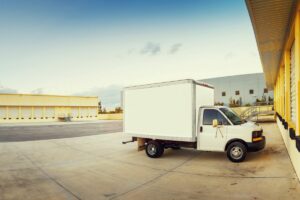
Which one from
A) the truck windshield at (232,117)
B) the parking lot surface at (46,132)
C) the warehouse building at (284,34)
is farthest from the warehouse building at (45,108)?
the warehouse building at (284,34)

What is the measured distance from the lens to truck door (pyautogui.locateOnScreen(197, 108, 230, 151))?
8703 millimetres

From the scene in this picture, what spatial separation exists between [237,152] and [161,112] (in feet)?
10.6

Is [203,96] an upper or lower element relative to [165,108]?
upper

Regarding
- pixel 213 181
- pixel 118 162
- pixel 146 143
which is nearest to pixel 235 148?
pixel 213 181

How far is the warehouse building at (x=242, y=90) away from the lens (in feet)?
141

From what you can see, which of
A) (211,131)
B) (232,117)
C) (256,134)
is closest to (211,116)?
(211,131)

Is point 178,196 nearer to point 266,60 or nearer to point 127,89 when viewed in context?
point 127,89

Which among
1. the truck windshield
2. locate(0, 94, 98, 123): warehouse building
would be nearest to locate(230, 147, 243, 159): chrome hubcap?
the truck windshield

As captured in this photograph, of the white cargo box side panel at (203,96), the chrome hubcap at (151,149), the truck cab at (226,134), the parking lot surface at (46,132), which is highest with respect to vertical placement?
the white cargo box side panel at (203,96)

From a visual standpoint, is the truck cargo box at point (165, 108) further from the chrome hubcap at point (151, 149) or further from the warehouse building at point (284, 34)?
the warehouse building at point (284, 34)

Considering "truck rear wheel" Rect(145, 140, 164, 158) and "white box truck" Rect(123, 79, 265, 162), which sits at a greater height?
"white box truck" Rect(123, 79, 265, 162)

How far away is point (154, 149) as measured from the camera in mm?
9828

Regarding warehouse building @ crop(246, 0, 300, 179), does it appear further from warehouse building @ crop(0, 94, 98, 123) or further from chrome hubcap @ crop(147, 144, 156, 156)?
warehouse building @ crop(0, 94, 98, 123)

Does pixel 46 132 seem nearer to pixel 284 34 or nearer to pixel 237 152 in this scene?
pixel 237 152
